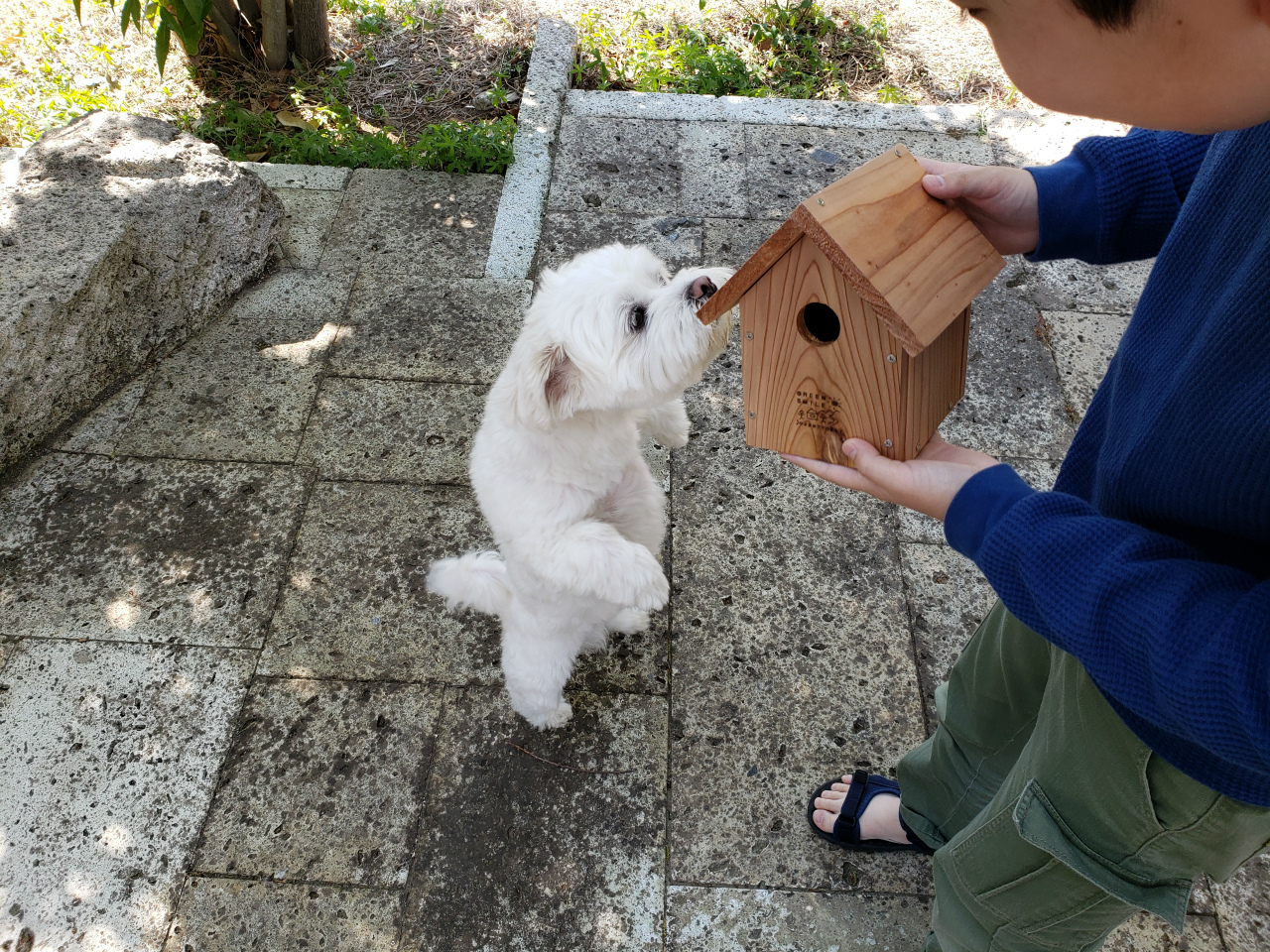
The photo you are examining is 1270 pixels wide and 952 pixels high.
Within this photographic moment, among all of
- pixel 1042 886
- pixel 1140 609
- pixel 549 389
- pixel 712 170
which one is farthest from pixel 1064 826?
pixel 712 170

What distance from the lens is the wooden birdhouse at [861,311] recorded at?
1.42 metres

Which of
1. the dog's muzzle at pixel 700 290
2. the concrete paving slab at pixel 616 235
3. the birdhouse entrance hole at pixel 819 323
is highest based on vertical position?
the birdhouse entrance hole at pixel 819 323

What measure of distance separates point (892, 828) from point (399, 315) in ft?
9.89

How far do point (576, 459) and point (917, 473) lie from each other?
1017mm

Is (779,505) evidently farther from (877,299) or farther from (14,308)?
(14,308)

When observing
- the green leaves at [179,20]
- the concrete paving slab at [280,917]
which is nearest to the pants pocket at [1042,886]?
the concrete paving slab at [280,917]

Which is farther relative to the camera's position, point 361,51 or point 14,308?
point 361,51

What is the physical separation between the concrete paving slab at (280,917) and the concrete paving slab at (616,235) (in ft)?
9.33

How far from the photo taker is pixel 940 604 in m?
2.87

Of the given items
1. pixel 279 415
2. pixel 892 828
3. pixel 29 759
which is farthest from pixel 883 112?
pixel 29 759

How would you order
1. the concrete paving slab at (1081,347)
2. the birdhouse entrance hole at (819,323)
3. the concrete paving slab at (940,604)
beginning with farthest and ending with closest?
the concrete paving slab at (1081,347) < the concrete paving slab at (940,604) < the birdhouse entrance hole at (819,323)

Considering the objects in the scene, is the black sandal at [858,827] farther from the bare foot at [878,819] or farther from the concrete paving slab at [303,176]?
the concrete paving slab at [303,176]

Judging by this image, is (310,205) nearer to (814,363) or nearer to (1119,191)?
(814,363)

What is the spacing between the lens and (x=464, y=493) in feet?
10.5
